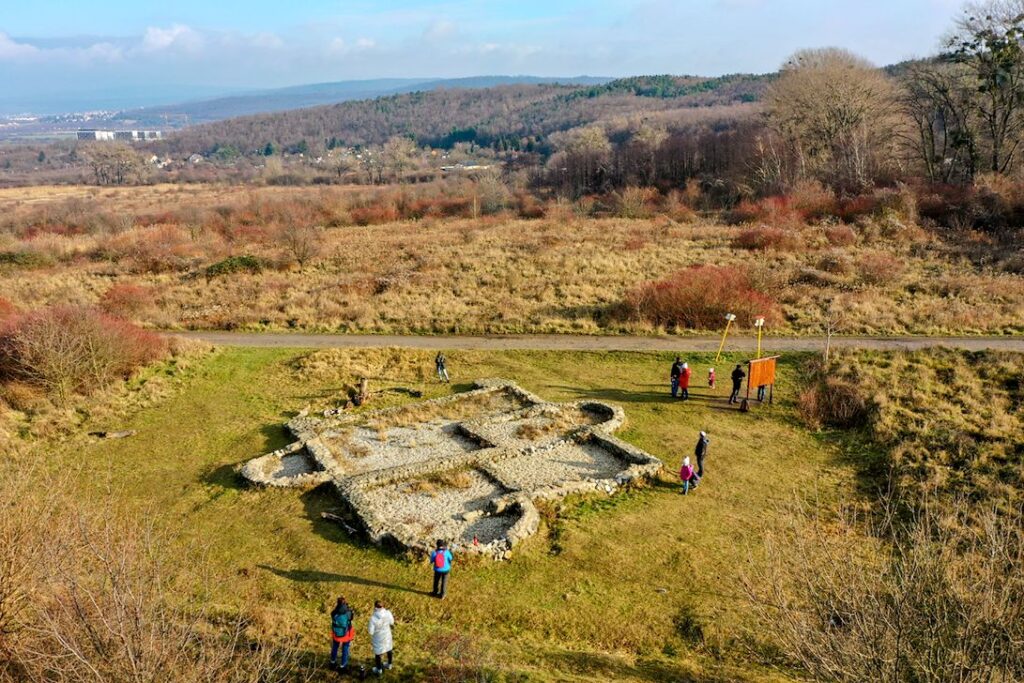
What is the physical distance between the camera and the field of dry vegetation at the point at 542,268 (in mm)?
33219

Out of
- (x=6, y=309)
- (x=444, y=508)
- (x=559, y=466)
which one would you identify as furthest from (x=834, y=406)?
(x=6, y=309)

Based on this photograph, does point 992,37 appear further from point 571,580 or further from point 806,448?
point 571,580

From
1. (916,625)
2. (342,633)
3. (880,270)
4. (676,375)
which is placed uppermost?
(916,625)

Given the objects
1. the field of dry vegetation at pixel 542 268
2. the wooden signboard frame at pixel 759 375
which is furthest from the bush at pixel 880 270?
the wooden signboard frame at pixel 759 375

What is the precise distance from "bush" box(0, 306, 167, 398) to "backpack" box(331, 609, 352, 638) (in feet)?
61.9

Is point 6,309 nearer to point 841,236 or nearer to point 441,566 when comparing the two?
point 441,566

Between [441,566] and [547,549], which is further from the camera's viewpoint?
[547,549]

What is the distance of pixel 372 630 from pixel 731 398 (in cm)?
1600

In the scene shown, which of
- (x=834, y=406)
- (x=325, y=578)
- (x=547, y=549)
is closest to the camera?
(x=325, y=578)

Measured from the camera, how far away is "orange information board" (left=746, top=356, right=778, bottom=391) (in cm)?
2319

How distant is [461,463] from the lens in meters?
19.4

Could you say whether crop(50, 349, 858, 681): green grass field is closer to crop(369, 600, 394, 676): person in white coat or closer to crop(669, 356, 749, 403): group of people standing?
crop(369, 600, 394, 676): person in white coat

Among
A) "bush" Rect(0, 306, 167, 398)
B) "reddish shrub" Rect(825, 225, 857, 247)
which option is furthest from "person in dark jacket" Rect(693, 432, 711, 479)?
"reddish shrub" Rect(825, 225, 857, 247)

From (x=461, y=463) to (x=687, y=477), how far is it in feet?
20.4
